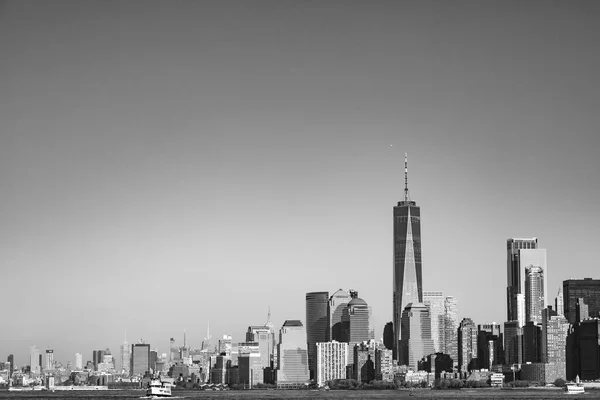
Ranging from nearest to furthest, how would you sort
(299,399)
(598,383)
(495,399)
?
(495,399) → (299,399) → (598,383)

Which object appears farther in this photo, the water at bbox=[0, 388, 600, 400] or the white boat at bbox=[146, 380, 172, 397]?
the water at bbox=[0, 388, 600, 400]

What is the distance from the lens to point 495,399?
114250 mm

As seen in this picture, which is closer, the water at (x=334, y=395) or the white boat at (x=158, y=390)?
the white boat at (x=158, y=390)

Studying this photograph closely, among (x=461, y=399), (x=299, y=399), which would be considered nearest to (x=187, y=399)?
(x=299, y=399)

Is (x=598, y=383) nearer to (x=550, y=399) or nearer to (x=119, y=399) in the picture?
(x=550, y=399)

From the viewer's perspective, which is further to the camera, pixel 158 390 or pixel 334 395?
pixel 334 395

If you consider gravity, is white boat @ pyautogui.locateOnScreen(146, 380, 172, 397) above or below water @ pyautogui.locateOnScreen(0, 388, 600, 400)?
above

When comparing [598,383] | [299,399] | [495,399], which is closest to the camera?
[495,399]

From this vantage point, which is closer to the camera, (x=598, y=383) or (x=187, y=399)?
(x=187, y=399)

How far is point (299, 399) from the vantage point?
399 ft

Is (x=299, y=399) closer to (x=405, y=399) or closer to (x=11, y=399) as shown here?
(x=405, y=399)

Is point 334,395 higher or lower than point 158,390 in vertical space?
lower

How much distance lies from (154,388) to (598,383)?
340 ft

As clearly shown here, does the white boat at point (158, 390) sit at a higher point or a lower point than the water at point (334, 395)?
higher
